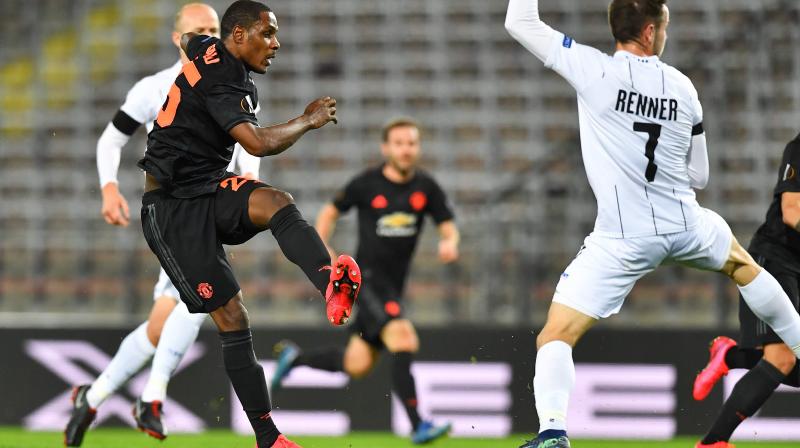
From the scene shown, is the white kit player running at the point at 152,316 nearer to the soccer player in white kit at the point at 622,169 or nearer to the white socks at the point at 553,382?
the soccer player in white kit at the point at 622,169

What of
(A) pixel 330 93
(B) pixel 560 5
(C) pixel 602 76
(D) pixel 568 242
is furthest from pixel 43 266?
(C) pixel 602 76

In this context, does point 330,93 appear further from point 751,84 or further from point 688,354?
point 688,354

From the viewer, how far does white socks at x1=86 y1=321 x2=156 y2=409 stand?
6.34m

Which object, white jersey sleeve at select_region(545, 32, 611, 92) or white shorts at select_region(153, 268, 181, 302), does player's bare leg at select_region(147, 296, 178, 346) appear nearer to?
white shorts at select_region(153, 268, 181, 302)

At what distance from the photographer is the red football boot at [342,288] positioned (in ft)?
13.9

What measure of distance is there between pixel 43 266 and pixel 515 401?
5286mm

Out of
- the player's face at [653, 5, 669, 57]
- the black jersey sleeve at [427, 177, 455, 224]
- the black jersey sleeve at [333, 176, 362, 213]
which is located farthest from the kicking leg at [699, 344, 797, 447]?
the black jersey sleeve at [333, 176, 362, 213]

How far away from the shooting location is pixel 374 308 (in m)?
8.21

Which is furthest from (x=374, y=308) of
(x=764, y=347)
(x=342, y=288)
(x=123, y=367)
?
(x=342, y=288)

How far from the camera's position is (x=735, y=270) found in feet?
16.8

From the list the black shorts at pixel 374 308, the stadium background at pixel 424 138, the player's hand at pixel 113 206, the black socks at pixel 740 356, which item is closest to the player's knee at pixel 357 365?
the black shorts at pixel 374 308

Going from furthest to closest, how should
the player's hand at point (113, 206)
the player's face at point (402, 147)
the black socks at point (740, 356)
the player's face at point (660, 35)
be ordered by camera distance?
the player's face at point (402, 147) < the player's hand at point (113, 206) < the black socks at point (740, 356) < the player's face at point (660, 35)

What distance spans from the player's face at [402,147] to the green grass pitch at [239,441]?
6.52ft

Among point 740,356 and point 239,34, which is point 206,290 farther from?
point 740,356
